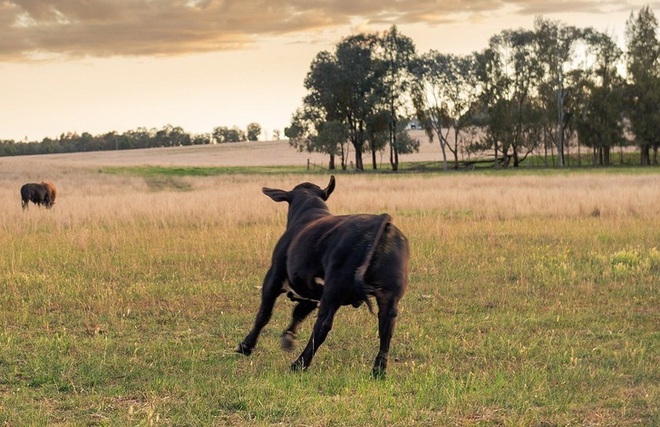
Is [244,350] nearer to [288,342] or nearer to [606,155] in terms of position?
[288,342]

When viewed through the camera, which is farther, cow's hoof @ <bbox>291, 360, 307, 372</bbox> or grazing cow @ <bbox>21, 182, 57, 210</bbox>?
grazing cow @ <bbox>21, 182, 57, 210</bbox>

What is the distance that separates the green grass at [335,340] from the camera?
5449mm

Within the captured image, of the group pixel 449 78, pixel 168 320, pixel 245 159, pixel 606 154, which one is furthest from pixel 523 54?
pixel 168 320

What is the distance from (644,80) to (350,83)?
82.6 ft

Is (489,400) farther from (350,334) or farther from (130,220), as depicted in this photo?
(130,220)

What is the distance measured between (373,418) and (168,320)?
430cm

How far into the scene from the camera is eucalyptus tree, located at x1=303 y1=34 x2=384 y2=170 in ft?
227

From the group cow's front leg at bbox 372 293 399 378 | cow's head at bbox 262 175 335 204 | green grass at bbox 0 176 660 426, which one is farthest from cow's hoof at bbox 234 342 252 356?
cow's front leg at bbox 372 293 399 378

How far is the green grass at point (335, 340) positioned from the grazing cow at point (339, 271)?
434 millimetres

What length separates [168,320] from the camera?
8.87m

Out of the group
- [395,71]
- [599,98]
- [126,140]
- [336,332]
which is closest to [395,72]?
[395,71]

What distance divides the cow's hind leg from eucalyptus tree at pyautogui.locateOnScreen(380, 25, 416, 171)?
63609mm

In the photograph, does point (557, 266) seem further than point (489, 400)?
Yes

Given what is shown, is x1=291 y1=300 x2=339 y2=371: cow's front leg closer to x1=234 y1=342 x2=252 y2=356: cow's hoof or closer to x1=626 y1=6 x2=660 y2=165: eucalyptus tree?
x1=234 y1=342 x2=252 y2=356: cow's hoof
